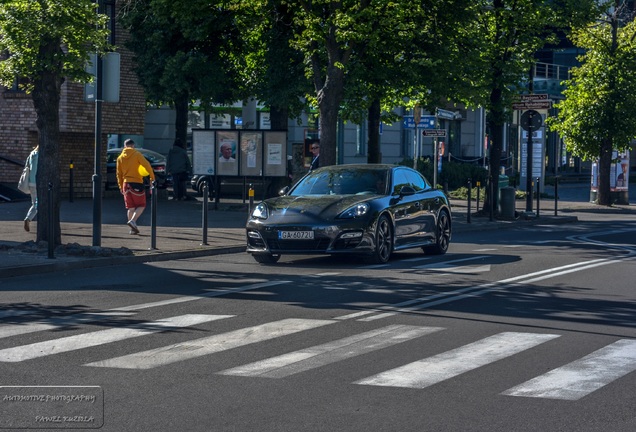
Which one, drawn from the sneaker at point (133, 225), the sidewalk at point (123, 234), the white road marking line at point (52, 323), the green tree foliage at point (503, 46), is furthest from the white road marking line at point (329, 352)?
the green tree foliage at point (503, 46)

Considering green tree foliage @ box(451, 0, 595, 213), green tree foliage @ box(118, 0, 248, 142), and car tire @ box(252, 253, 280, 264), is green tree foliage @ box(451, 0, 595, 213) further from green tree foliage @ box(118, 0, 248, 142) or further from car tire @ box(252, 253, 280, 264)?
car tire @ box(252, 253, 280, 264)

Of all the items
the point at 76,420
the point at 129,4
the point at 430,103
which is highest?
the point at 129,4

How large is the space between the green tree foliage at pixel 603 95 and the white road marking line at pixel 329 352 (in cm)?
2957

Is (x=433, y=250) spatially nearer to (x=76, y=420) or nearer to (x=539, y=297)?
(x=539, y=297)

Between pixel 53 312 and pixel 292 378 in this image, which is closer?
pixel 292 378

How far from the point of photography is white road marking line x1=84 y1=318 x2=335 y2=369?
856 cm

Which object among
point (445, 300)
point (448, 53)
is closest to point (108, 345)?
point (445, 300)

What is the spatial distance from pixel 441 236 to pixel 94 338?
1013cm

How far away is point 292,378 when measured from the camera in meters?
7.96

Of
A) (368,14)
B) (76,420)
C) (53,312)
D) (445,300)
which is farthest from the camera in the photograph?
(368,14)

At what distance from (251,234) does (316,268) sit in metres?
1.19

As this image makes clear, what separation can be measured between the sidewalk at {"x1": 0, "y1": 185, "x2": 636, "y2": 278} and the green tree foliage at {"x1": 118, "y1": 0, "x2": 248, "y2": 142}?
10.4ft

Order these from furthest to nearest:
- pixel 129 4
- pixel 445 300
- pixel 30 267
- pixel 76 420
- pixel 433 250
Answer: pixel 129 4, pixel 433 250, pixel 30 267, pixel 445 300, pixel 76 420

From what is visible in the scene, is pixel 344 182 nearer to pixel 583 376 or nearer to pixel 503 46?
pixel 583 376
